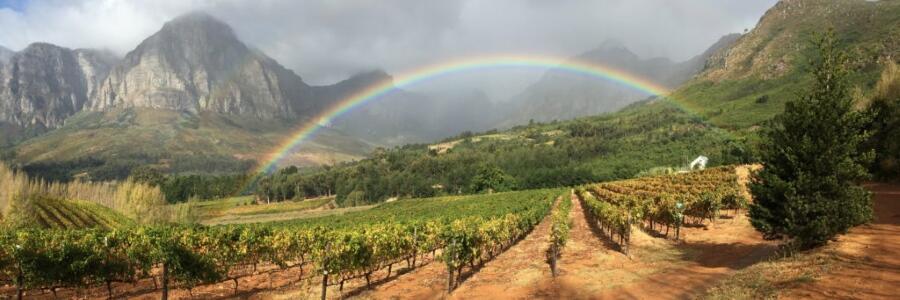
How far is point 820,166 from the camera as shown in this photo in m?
18.8

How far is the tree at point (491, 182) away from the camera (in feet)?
433

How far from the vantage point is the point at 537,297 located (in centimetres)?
1833

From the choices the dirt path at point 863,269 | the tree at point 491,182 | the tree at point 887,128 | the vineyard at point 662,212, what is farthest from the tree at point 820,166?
the tree at point 491,182

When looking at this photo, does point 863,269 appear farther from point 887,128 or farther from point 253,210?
point 253,210

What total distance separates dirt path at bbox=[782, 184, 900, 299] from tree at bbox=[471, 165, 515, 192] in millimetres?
108101

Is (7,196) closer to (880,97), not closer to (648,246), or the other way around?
(648,246)

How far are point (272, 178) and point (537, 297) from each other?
173m

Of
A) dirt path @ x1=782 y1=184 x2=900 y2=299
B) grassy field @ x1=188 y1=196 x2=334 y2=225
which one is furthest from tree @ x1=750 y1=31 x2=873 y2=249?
grassy field @ x1=188 y1=196 x2=334 y2=225

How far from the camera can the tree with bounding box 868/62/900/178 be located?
37000 millimetres

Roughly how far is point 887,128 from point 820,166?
91.1ft

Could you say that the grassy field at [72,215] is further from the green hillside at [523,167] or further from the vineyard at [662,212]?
the green hillside at [523,167]

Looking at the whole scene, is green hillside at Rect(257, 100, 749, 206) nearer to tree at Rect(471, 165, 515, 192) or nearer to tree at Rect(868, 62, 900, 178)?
tree at Rect(471, 165, 515, 192)

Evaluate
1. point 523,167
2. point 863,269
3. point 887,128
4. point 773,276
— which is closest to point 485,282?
point 773,276

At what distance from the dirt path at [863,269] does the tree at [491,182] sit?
355ft
